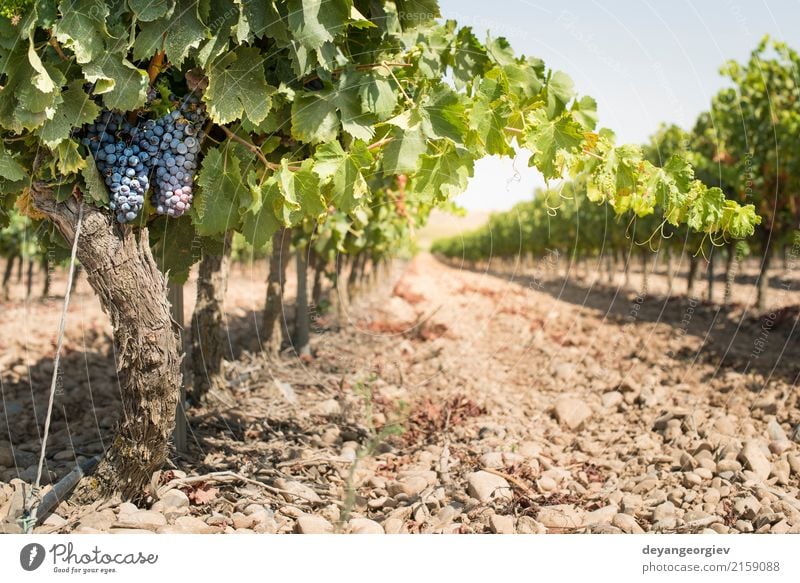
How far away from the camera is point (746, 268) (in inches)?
1693

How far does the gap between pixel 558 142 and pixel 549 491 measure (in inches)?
92.0

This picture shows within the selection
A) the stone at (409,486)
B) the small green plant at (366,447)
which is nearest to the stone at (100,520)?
the small green plant at (366,447)

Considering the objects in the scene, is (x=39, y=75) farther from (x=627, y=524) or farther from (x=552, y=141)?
(x=627, y=524)

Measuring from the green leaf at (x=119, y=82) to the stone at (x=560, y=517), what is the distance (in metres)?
3.21

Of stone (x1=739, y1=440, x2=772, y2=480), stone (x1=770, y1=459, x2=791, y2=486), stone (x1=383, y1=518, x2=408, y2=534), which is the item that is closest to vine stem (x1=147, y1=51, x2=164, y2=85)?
stone (x1=383, y1=518, x2=408, y2=534)

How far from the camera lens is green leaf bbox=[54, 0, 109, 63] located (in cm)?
326

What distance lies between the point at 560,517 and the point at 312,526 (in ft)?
4.76

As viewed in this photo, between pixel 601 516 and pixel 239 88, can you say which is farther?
pixel 601 516

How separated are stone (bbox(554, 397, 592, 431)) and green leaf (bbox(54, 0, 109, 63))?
501 centimetres

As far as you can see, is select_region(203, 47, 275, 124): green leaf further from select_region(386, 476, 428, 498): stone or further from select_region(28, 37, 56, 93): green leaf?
select_region(386, 476, 428, 498): stone

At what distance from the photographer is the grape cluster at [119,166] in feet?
12.1

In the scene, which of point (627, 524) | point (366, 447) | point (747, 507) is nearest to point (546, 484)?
point (627, 524)

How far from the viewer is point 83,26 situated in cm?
330

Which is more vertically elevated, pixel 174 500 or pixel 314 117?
pixel 314 117
